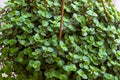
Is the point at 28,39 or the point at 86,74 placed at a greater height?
the point at 28,39

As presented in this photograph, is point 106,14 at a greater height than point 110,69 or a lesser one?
greater

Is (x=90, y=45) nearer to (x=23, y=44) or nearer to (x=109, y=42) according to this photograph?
(x=109, y=42)

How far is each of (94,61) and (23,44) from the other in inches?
8.9

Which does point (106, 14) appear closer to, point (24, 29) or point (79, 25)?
point (79, 25)

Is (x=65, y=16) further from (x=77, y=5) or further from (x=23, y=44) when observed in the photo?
(x=23, y=44)

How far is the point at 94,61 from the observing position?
2.86 feet

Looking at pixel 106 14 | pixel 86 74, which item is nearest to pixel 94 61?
pixel 86 74

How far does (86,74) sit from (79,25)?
0.52 feet

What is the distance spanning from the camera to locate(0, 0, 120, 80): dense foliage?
2.81 ft

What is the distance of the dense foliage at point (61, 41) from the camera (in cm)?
86

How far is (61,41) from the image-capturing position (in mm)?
859

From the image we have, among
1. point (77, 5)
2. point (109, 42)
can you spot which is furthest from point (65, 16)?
point (109, 42)

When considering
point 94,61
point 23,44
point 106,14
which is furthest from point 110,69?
point 23,44

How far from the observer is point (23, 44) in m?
0.88
